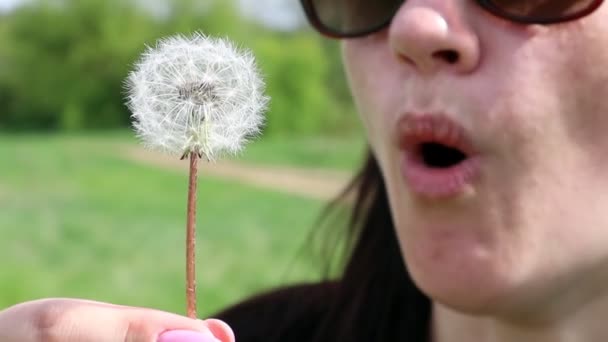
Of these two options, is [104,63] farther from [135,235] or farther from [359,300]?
[359,300]

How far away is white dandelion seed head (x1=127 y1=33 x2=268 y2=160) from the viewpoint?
819 millimetres

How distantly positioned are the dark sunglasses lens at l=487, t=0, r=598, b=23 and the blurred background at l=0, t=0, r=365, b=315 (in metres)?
0.26

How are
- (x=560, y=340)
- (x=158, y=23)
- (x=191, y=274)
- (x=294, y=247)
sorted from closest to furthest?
1. (x=191, y=274)
2. (x=560, y=340)
3. (x=294, y=247)
4. (x=158, y=23)

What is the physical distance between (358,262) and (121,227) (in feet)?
19.7

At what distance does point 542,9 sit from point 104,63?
16.7m

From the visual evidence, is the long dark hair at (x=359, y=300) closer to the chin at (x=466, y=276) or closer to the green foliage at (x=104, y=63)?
the chin at (x=466, y=276)

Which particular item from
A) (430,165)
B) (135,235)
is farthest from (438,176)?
(135,235)

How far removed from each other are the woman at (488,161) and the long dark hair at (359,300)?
Result: 369 millimetres

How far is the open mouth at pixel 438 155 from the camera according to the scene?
973 mm

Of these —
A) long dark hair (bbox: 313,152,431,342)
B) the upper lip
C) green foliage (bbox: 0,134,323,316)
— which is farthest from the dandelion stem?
green foliage (bbox: 0,134,323,316)

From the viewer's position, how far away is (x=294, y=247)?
6.36 meters

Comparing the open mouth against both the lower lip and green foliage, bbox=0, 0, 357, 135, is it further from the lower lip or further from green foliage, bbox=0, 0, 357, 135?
green foliage, bbox=0, 0, 357, 135

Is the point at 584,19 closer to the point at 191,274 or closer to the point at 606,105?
the point at 606,105

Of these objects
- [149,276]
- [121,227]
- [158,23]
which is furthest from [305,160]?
[149,276]
